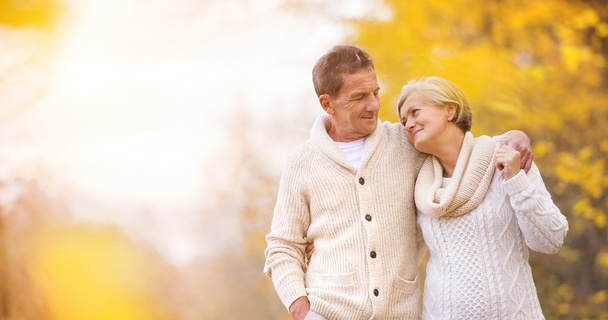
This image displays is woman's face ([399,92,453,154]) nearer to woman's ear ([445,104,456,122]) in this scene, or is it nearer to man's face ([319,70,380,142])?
woman's ear ([445,104,456,122])

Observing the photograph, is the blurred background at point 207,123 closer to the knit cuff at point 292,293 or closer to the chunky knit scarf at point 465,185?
the chunky knit scarf at point 465,185

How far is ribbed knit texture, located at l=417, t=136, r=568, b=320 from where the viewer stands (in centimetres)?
242

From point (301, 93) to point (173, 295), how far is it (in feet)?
9.88

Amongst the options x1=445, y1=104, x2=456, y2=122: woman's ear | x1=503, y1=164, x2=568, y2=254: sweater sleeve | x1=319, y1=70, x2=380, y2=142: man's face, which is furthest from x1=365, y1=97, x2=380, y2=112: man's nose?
x1=503, y1=164, x2=568, y2=254: sweater sleeve

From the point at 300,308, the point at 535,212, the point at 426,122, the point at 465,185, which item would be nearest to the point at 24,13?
the point at 300,308

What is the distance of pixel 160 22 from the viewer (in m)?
8.25

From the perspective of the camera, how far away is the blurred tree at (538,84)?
5801mm

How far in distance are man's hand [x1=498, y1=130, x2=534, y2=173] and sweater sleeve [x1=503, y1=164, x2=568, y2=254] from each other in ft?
0.15

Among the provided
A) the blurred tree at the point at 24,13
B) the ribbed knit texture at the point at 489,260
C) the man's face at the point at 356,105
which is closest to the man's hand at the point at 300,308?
the ribbed knit texture at the point at 489,260

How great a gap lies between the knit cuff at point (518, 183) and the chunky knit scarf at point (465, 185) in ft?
0.43

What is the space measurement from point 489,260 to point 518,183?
0.87 ft

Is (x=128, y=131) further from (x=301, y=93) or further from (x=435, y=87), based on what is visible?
(x=435, y=87)

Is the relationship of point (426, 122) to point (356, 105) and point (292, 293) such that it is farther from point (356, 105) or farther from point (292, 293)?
point (292, 293)

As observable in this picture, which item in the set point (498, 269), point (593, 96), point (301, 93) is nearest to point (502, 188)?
point (498, 269)
